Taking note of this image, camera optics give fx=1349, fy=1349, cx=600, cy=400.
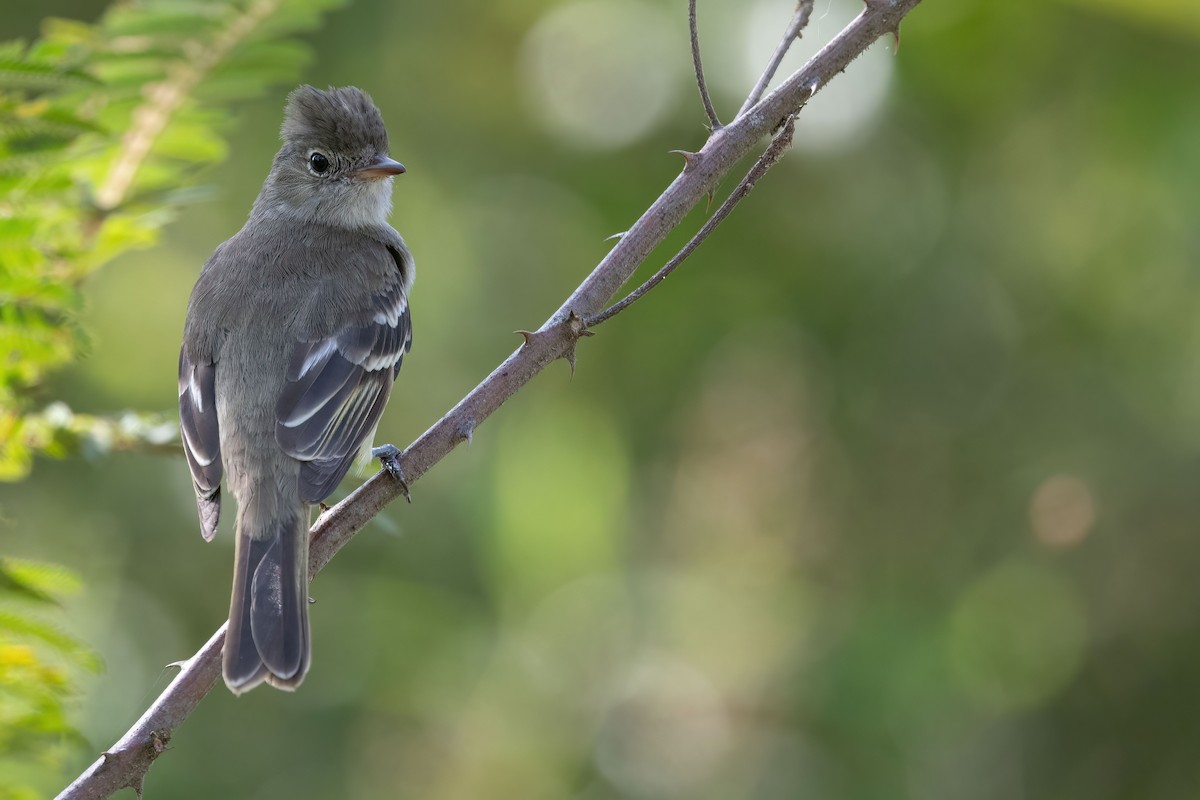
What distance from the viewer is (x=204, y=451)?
12.2 feet

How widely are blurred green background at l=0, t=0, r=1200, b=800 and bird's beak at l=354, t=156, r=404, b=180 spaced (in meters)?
1.37

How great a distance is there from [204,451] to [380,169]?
1.35 metres

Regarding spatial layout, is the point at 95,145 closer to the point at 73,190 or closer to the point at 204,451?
the point at 73,190

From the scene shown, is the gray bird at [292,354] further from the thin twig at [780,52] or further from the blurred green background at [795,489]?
the blurred green background at [795,489]

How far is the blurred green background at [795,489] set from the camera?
205 inches

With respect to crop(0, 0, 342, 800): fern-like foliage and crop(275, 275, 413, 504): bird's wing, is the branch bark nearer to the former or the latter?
crop(0, 0, 342, 800): fern-like foliage

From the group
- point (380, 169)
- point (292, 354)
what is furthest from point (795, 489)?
point (292, 354)

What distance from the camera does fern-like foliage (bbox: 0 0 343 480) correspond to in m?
3.31

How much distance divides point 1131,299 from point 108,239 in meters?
3.93

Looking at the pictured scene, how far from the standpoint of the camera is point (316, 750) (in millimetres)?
5488

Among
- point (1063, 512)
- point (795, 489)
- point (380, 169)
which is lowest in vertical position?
point (1063, 512)

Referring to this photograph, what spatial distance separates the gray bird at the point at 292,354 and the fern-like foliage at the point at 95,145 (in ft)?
1.09

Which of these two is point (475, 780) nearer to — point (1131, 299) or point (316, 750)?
point (316, 750)

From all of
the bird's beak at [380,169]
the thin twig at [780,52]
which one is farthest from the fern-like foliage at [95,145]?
the thin twig at [780,52]
